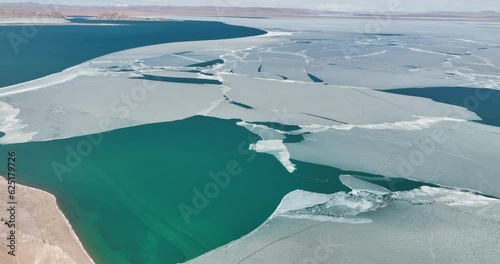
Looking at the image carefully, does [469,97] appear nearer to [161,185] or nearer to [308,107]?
[308,107]

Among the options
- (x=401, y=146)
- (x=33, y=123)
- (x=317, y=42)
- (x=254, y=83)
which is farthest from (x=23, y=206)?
(x=317, y=42)

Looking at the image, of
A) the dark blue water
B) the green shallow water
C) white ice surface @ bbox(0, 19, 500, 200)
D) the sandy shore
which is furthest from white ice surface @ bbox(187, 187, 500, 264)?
the dark blue water

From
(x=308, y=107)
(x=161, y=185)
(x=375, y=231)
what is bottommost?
(x=161, y=185)

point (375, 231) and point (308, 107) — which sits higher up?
point (308, 107)

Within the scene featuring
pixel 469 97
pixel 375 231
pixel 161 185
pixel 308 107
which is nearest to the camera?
pixel 375 231

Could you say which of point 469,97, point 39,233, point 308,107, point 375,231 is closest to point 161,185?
point 39,233

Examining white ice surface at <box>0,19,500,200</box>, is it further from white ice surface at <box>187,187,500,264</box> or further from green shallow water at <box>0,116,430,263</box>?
white ice surface at <box>187,187,500,264</box>

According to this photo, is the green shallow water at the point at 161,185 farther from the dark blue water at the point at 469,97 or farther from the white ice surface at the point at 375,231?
the dark blue water at the point at 469,97
